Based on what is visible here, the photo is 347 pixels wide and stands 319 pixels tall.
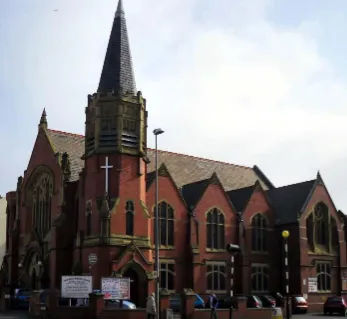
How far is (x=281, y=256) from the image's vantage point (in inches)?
2125

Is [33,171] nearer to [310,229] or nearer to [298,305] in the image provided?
[298,305]

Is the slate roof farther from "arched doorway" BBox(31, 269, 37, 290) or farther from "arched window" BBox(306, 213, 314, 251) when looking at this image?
"arched doorway" BBox(31, 269, 37, 290)

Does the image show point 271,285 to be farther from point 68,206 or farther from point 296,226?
point 68,206

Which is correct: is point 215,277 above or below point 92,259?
below

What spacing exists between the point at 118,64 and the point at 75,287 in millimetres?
17710

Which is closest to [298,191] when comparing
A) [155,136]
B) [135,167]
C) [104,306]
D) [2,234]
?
[135,167]

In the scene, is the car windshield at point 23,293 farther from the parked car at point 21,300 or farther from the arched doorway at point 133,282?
the arched doorway at point 133,282

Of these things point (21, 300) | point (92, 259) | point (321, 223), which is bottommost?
point (21, 300)

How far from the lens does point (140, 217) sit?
42812mm

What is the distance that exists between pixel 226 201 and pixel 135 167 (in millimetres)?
11660

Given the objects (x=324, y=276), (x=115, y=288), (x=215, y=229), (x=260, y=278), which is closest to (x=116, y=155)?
(x=115, y=288)

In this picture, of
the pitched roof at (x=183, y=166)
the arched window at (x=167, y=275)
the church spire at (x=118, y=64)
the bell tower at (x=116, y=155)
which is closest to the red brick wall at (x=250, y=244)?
the pitched roof at (x=183, y=166)

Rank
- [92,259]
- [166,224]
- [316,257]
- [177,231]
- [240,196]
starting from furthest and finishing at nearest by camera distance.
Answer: [240,196] → [316,257] → [177,231] → [166,224] → [92,259]

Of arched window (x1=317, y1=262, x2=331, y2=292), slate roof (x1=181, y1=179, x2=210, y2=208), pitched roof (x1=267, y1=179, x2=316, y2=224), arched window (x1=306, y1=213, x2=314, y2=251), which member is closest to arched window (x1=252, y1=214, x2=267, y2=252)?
pitched roof (x1=267, y1=179, x2=316, y2=224)
